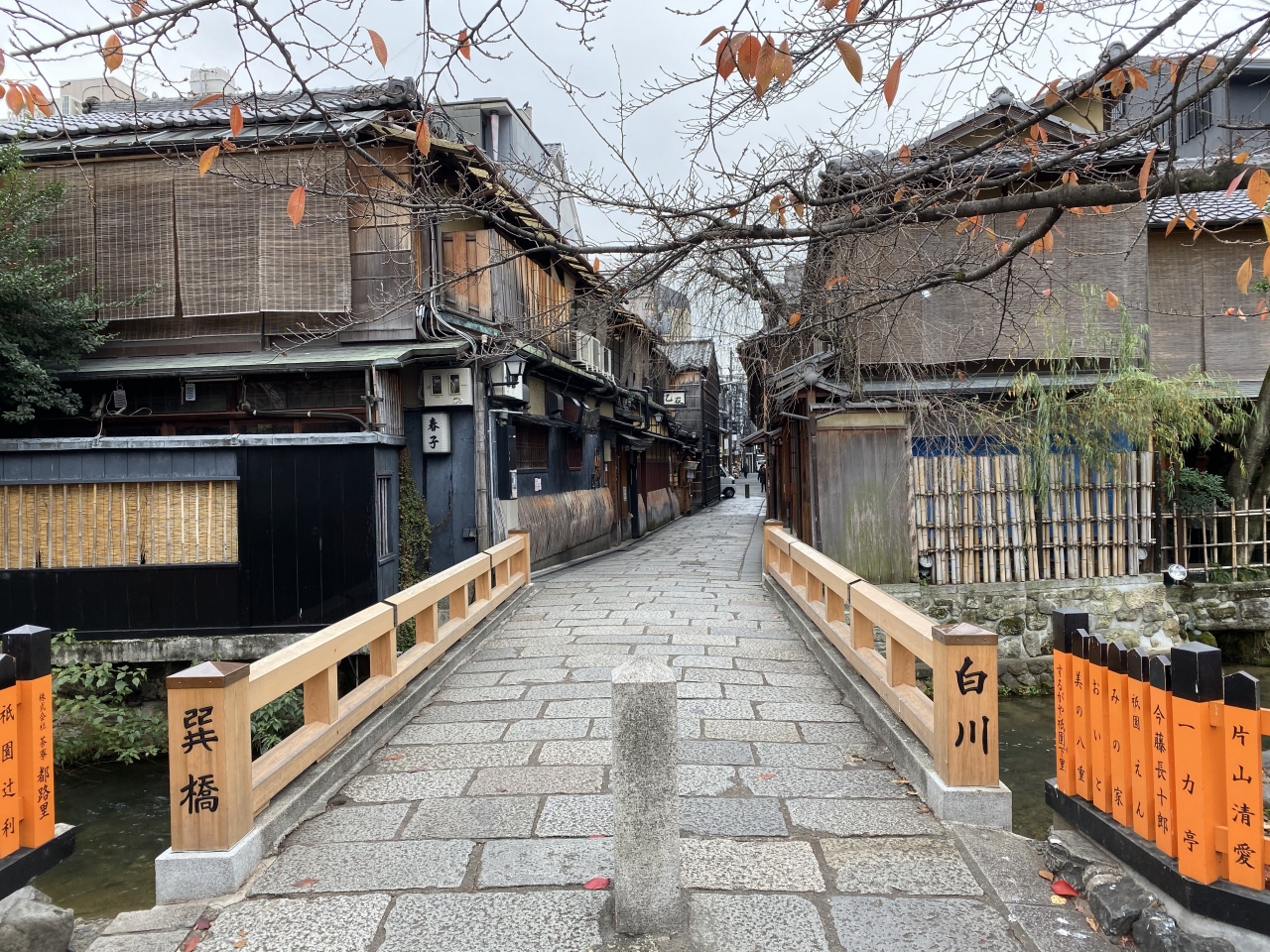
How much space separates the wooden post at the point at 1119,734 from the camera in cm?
353

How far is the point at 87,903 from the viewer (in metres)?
6.33

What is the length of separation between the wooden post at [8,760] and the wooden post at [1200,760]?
16.0ft

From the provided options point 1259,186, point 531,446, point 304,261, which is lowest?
point 531,446

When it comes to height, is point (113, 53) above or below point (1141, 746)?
above

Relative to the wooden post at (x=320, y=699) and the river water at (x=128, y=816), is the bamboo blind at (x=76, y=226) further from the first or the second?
the wooden post at (x=320, y=699)

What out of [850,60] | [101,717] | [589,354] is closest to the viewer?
[850,60]

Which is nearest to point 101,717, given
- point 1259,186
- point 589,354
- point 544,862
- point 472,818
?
point 472,818

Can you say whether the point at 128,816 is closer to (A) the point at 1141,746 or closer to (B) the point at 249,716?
(B) the point at 249,716

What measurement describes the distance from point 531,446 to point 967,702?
487 inches

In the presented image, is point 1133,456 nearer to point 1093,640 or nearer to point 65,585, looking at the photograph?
point 1093,640

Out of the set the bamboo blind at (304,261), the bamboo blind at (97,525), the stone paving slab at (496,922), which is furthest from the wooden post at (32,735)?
the bamboo blind at (304,261)

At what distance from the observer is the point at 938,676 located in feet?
14.3

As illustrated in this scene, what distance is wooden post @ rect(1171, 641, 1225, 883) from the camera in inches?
120

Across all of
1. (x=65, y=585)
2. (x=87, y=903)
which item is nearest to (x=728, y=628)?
(x=87, y=903)
